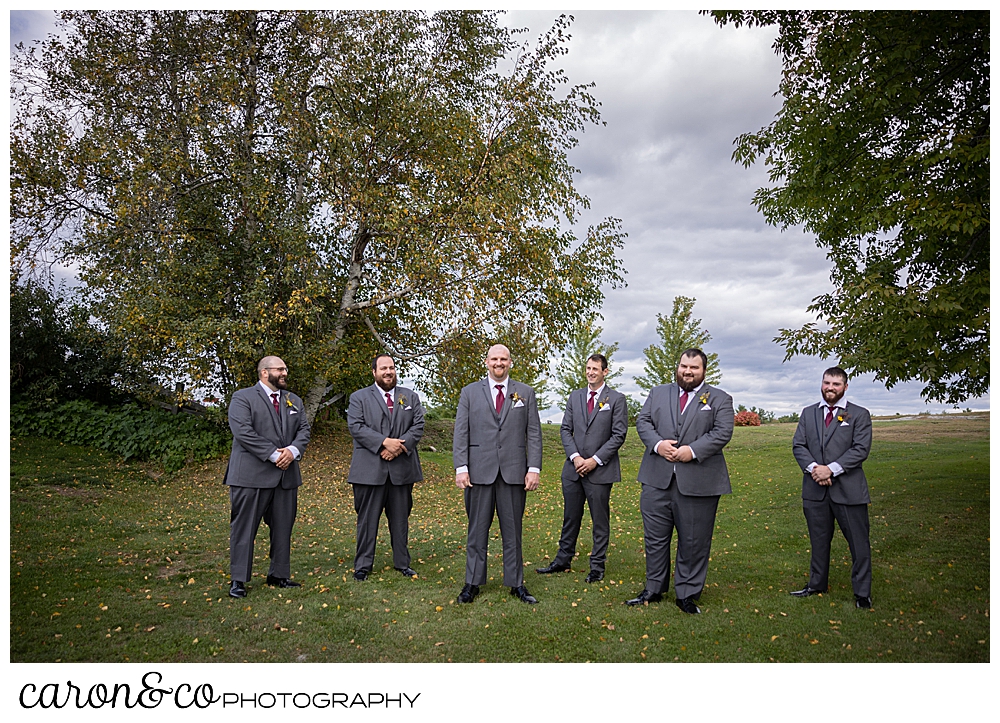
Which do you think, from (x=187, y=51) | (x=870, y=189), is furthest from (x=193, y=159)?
(x=870, y=189)

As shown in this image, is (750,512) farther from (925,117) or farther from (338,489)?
(338,489)

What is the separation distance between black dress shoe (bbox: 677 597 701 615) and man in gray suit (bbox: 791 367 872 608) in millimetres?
1067

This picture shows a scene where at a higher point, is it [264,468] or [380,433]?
[380,433]

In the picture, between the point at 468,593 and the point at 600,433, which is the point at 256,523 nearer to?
the point at 468,593

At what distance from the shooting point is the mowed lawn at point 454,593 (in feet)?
15.0

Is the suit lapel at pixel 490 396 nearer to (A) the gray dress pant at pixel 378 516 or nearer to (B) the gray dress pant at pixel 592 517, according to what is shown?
(A) the gray dress pant at pixel 378 516

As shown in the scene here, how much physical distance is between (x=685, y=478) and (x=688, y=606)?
96 centimetres

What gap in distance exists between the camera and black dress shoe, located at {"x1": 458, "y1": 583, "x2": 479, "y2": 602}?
17.7ft

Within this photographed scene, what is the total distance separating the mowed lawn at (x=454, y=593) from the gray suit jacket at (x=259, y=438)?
96 centimetres

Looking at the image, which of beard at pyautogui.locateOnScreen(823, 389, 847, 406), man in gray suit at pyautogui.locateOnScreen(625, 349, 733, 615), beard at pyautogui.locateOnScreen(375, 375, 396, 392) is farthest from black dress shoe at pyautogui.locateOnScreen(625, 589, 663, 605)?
beard at pyautogui.locateOnScreen(375, 375, 396, 392)

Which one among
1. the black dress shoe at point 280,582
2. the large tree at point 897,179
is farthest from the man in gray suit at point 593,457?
the large tree at point 897,179

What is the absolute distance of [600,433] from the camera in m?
6.45

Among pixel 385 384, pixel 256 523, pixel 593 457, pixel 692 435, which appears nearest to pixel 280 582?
pixel 256 523

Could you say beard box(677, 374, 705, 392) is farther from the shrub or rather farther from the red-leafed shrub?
the red-leafed shrub
